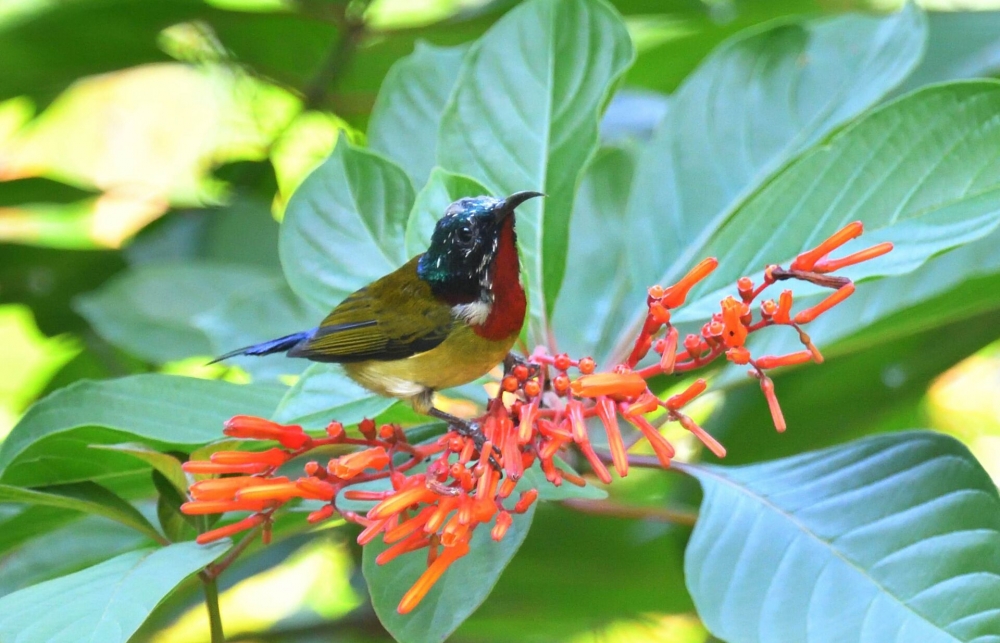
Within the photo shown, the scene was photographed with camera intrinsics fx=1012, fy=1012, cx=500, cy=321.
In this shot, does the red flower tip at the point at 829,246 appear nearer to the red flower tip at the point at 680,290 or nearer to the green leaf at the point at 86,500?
the red flower tip at the point at 680,290

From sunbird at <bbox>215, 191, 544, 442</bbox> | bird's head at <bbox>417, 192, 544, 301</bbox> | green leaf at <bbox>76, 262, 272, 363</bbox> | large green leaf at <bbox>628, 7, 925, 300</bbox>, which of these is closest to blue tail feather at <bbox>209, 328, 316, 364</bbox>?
sunbird at <bbox>215, 191, 544, 442</bbox>

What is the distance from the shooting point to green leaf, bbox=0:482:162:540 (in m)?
1.30

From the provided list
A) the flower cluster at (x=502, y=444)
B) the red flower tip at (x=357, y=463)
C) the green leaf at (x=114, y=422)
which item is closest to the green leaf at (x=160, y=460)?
the green leaf at (x=114, y=422)

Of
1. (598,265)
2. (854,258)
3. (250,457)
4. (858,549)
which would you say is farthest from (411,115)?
(858,549)

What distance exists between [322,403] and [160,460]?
0.77ft

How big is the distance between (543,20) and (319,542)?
1233 millimetres

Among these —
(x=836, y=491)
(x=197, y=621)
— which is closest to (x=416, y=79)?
(x=836, y=491)

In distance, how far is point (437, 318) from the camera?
161 cm

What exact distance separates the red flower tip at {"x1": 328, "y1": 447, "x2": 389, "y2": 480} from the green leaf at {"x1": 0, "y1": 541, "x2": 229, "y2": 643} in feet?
0.64

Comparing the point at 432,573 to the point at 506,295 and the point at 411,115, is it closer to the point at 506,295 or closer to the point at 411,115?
the point at 506,295

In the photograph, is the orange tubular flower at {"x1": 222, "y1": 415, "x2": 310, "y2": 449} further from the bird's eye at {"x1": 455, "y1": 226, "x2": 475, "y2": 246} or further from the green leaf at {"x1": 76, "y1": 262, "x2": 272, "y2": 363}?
the green leaf at {"x1": 76, "y1": 262, "x2": 272, "y2": 363}

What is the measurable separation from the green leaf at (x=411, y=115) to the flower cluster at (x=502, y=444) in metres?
0.73

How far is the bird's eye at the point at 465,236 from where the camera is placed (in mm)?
1487

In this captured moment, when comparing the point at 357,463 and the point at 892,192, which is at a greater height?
the point at 892,192
